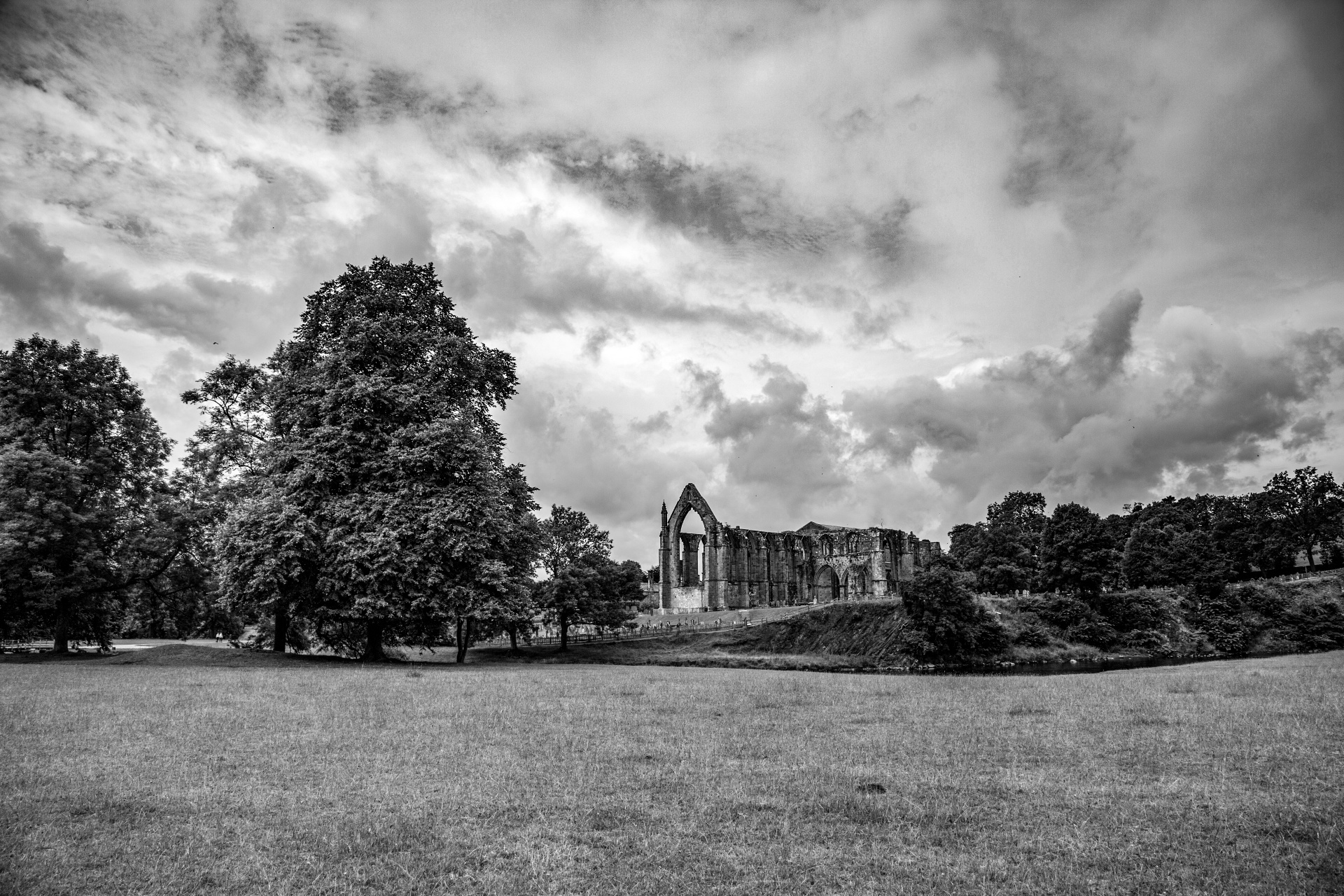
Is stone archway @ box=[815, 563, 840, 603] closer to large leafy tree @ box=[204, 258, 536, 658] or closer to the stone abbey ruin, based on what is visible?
the stone abbey ruin

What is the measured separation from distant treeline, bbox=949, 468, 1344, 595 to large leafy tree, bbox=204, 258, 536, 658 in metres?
34.3

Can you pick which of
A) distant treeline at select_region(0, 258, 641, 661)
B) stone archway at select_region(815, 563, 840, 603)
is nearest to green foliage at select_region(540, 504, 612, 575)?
distant treeline at select_region(0, 258, 641, 661)

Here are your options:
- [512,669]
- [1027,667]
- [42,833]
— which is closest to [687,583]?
[1027,667]

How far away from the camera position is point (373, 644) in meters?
34.1

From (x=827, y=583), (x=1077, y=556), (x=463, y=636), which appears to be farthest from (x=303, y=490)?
(x=827, y=583)

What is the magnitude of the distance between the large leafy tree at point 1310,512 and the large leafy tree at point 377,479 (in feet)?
279

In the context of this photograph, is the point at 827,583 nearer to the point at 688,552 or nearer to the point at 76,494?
the point at 688,552

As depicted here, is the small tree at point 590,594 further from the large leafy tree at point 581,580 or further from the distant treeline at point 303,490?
the distant treeline at point 303,490

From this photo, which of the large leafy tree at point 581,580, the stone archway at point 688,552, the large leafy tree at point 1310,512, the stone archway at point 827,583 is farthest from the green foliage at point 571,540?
the large leafy tree at point 1310,512

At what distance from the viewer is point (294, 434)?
109ft

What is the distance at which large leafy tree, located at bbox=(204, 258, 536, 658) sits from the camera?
30.0 metres

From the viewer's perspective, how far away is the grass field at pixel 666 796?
7.18 m

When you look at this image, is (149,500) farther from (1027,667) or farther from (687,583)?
(687,583)

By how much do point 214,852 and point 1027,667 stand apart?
141 ft
